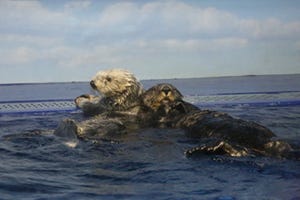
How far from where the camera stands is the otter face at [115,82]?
694 centimetres

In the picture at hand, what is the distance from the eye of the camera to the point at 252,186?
3172 mm

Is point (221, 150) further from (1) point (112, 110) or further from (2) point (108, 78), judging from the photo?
(2) point (108, 78)

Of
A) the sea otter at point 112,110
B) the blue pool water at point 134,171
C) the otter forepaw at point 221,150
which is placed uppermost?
the sea otter at point 112,110

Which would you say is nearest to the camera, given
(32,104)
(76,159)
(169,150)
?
(76,159)

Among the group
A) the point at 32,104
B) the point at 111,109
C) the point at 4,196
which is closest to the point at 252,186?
the point at 4,196

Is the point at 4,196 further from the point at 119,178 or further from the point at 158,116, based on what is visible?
the point at 158,116

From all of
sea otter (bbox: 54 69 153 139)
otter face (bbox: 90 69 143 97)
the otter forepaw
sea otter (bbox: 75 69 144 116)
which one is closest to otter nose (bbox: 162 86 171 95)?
sea otter (bbox: 54 69 153 139)

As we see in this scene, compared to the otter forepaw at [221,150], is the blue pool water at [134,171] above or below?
below

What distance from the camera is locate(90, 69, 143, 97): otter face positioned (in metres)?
6.94

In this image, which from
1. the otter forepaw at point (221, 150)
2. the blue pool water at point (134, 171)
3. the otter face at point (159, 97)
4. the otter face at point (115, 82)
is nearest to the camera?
the blue pool water at point (134, 171)

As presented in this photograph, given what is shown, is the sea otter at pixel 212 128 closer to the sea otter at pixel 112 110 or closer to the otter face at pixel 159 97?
the otter face at pixel 159 97

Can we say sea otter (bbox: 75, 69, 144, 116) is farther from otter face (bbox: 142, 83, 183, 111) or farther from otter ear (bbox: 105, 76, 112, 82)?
otter face (bbox: 142, 83, 183, 111)

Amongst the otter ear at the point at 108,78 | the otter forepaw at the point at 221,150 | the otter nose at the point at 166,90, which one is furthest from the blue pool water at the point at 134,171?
the otter ear at the point at 108,78

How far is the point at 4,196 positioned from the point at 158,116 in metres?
3.60
